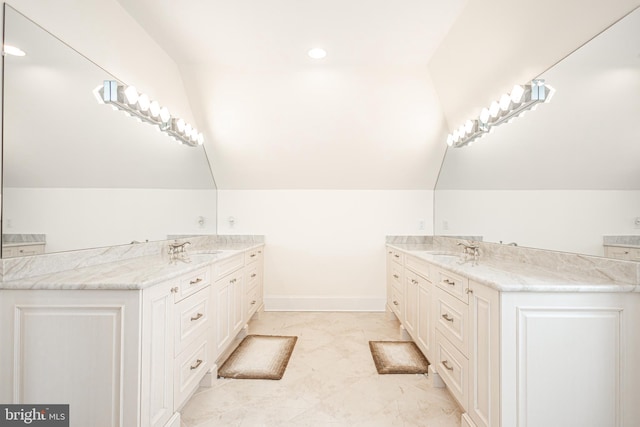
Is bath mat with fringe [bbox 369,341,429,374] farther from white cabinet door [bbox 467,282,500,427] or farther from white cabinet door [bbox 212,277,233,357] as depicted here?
white cabinet door [bbox 212,277,233,357]

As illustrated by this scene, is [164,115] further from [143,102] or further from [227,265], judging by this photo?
[227,265]

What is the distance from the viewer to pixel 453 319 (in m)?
1.81

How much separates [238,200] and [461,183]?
2.40 metres

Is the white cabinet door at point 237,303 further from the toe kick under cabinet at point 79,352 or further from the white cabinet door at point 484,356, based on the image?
the white cabinet door at point 484,356

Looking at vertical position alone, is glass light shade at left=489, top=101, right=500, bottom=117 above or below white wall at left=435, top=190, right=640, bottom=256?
above

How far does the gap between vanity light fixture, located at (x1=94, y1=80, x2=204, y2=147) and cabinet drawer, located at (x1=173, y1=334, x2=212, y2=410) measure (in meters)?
1.52

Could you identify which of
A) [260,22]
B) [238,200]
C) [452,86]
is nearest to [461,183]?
[452,86]

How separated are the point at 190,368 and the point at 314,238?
2227mm

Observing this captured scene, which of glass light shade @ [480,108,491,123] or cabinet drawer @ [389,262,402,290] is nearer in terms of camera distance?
glass light shade @ [480,108,491,123]

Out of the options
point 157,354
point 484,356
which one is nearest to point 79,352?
point 157,354

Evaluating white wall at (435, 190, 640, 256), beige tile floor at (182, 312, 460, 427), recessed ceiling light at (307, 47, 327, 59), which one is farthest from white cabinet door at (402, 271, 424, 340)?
recessed ceiling light at (307, 47, 327, 59)

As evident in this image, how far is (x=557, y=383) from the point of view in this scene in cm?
131

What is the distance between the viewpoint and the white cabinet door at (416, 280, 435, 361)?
2.20 meters

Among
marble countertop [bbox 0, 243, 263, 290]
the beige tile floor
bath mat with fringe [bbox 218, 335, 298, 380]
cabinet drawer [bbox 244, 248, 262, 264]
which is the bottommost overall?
the beige tile floor
